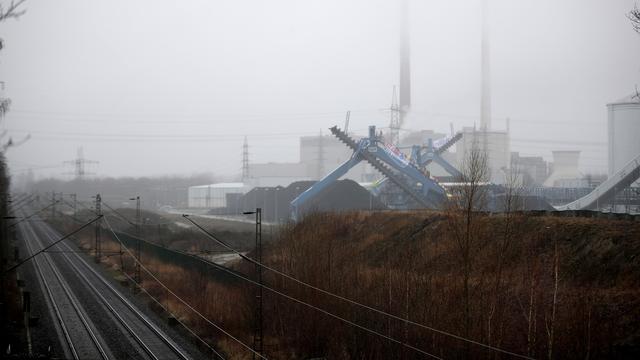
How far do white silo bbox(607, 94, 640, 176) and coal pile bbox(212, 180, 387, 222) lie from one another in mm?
14511

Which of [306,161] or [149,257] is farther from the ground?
[306,161]

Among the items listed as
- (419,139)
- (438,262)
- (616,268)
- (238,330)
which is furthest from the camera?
(419,139)

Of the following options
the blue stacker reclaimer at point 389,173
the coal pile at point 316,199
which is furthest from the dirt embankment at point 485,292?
the coal pile at point 316,199

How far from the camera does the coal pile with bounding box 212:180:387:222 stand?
33.1 metres

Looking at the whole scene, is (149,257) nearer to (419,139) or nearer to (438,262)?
(438,262)

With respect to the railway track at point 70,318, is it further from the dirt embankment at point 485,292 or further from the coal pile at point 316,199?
the coal pile at point 316,199

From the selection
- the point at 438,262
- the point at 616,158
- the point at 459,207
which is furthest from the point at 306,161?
the point at 459,207

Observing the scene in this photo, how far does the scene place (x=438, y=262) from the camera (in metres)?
14.7

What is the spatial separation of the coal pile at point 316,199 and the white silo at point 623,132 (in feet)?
47.6

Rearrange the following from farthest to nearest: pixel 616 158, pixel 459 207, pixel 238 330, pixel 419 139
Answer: pixel 419 139 → pixel 616 158 → pixel 238 330 → pixel 459 207

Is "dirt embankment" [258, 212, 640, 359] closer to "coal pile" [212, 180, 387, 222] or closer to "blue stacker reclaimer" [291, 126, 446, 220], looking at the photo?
"blue stacker reclaimer" [291, 126, 446, 220]

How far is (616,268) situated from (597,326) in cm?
379

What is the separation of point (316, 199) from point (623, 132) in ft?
64.3

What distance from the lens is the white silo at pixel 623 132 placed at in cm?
3344
